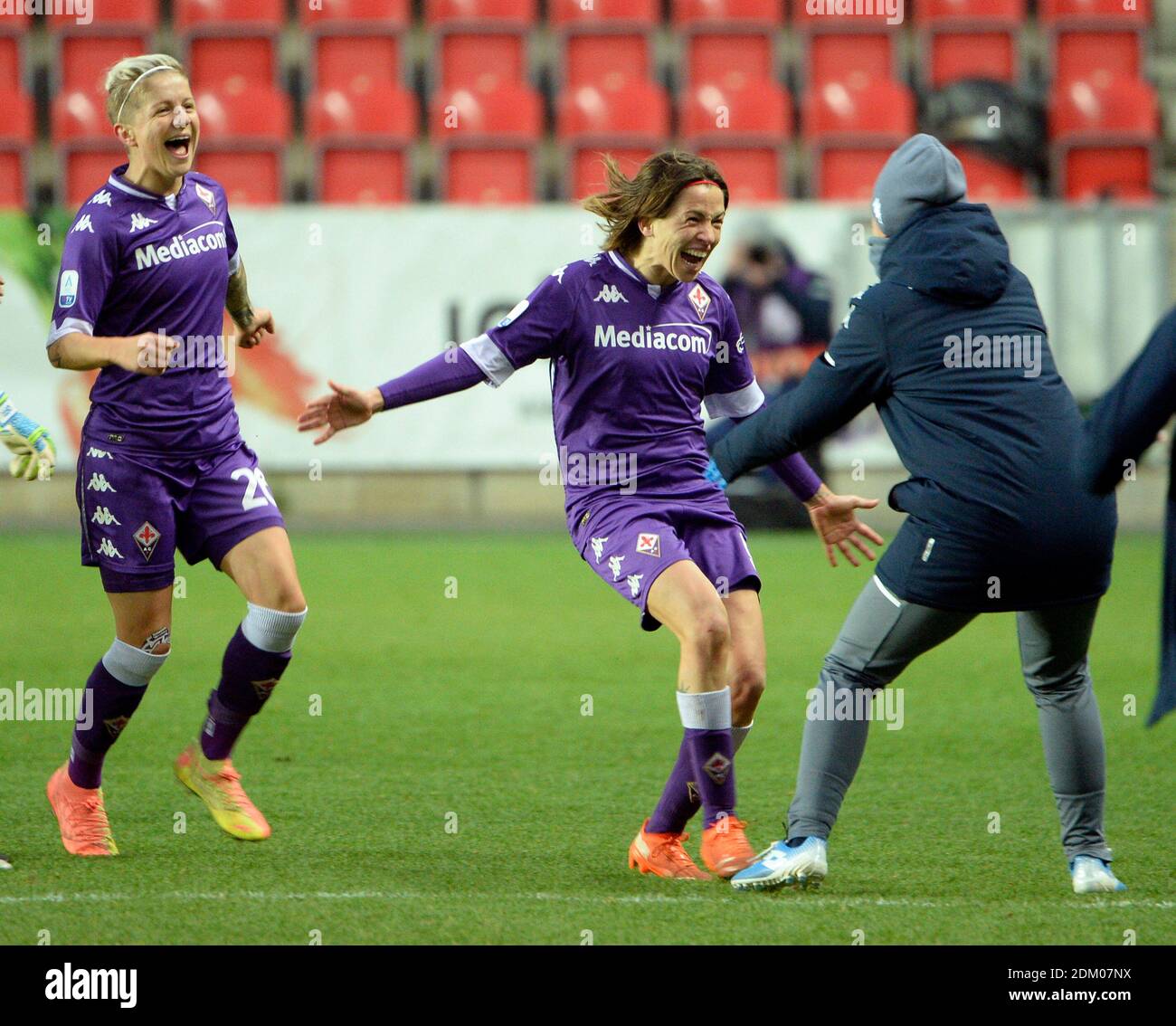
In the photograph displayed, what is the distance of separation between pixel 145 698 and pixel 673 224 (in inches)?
149

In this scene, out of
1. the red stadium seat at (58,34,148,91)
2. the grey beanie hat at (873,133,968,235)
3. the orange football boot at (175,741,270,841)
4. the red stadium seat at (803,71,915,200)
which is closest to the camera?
the grey beanie hat at (873,133,968,235)

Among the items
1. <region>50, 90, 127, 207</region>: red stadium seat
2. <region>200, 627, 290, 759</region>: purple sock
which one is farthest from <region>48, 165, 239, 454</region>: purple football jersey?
<region>50, 90, 127, 207</region>: red stadium seat

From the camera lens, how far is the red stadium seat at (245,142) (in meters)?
15.6

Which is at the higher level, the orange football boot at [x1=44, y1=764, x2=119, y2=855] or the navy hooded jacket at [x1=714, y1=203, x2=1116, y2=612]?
the navy hooded jacket at [x1=714, y1=203, x2=1116, y2=612]

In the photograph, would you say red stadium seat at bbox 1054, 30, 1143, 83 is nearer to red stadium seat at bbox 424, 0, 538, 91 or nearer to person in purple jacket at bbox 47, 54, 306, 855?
red stadium seat at bbox 424, 0, 538, 91

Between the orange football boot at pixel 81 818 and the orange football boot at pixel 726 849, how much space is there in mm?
1650

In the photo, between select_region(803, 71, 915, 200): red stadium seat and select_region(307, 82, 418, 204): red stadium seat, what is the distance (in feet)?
12.6

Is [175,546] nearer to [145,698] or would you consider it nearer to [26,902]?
[26,902]

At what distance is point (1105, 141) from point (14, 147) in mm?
10114

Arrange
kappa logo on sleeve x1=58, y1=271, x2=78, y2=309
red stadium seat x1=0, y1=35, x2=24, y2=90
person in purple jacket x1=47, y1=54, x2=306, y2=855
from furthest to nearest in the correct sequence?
red stadium seat x1=0, y1=35, x2=24, y2=90 < person in purple jacket x1=47, y1=54, x2=306, y2=855 < kappa logo on sleeve x1=58, y1=271, x2=78, y2=309

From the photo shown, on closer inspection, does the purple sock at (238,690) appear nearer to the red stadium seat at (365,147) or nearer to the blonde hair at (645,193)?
the blonde hair at (645,193)

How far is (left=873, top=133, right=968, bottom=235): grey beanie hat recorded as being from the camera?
414 centimetres

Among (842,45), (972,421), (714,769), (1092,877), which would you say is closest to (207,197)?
(714,769)

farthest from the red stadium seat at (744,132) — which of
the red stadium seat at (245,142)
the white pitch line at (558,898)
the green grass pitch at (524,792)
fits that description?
the white pitch line at (558,898)
